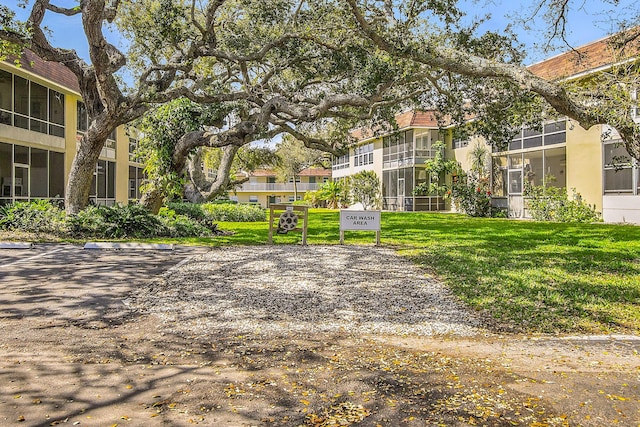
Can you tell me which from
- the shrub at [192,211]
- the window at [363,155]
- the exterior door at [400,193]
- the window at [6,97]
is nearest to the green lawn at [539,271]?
the shrub at [192,211]

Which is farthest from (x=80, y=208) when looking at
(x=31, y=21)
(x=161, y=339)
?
(x=161, y=339)

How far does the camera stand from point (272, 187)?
66.7 meters

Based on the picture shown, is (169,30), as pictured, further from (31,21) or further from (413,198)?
(413,198)

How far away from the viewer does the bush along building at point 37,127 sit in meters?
18.6

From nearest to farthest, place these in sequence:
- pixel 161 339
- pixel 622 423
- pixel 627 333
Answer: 1. pixel 622 423
2. pixel 161 339
3. pixel 627 333

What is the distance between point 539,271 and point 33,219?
13290mm

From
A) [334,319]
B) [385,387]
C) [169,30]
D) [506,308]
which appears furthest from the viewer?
[169,30]

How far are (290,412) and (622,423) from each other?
90.3 inches

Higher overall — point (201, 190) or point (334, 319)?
point (201, 190)

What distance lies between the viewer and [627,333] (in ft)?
19.0

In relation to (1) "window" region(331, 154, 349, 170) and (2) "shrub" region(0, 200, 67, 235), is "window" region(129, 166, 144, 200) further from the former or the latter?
(1) "window" region(331, 154, 349, 170)

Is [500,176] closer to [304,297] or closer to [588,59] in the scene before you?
[588,59]

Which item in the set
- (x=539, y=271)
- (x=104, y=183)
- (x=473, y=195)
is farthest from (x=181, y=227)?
(x=473, y=195)

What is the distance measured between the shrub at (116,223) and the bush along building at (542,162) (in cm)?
1050
